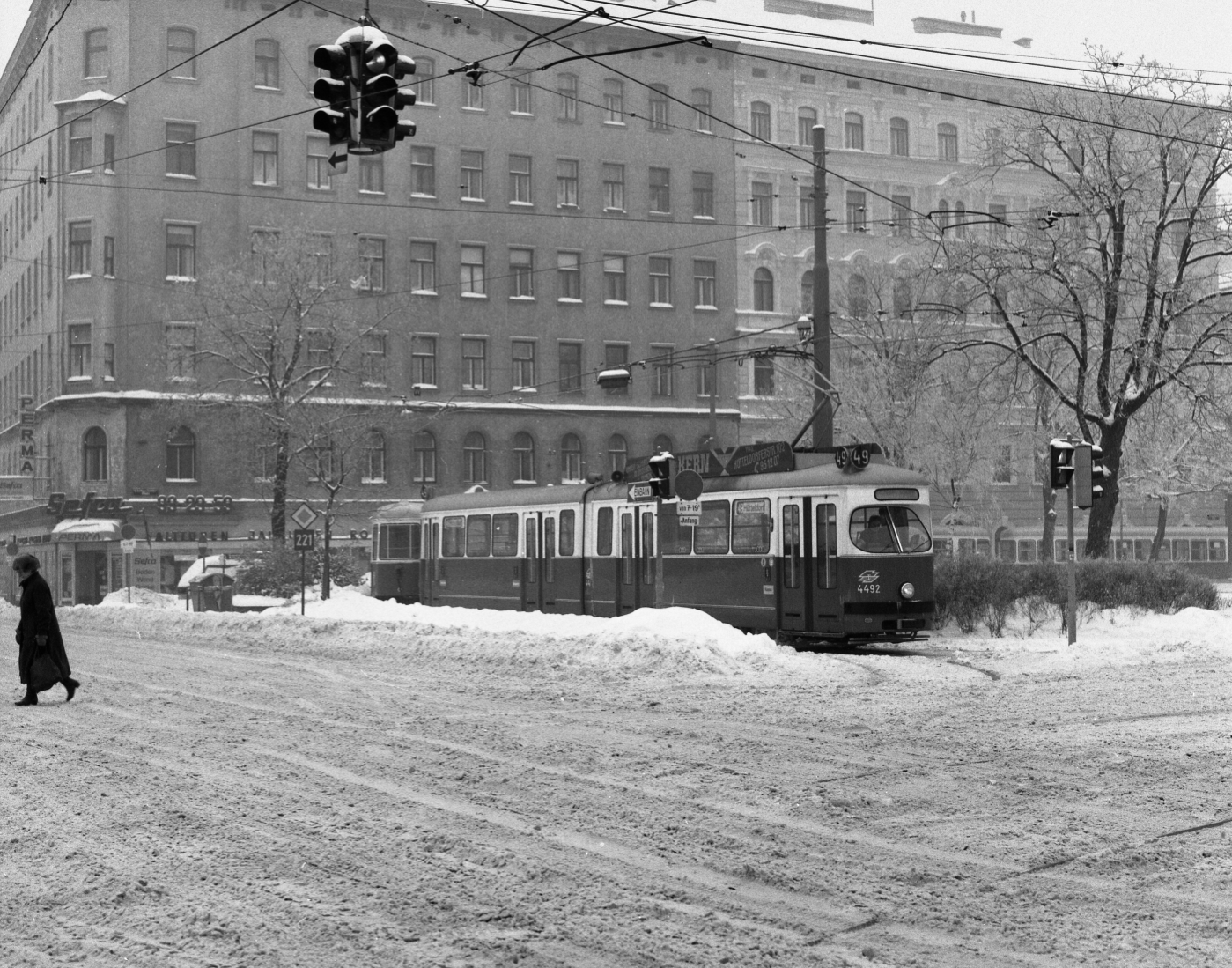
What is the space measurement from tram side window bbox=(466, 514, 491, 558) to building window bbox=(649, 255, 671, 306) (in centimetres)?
3309

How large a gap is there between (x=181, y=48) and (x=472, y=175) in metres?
12.0

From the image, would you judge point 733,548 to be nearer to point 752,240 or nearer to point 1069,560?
point 1069,560

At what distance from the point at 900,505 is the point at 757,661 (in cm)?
487

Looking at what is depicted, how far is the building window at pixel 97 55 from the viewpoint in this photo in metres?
60.5

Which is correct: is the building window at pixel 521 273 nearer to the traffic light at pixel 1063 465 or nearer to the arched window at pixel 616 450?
the arched window at pixel 616 450

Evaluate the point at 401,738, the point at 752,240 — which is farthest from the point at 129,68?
the point at 401,738

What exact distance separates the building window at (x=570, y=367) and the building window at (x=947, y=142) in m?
18.8

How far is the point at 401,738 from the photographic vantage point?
14000 millimetres

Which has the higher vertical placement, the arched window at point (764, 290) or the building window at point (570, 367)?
the arched window at point (764, 290)

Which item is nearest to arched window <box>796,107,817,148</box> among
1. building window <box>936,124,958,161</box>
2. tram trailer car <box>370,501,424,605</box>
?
building window <box>936,124,958,161</box>

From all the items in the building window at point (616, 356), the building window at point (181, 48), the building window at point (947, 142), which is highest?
the building window at point (181, 48)

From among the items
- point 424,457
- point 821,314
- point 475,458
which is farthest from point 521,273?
point 821,314

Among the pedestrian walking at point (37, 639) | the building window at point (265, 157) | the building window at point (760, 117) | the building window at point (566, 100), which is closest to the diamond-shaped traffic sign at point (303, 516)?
the pedestrian walking at point (37, 639)

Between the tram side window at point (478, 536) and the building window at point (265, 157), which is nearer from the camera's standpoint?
the tram side window at point (478, 536)
